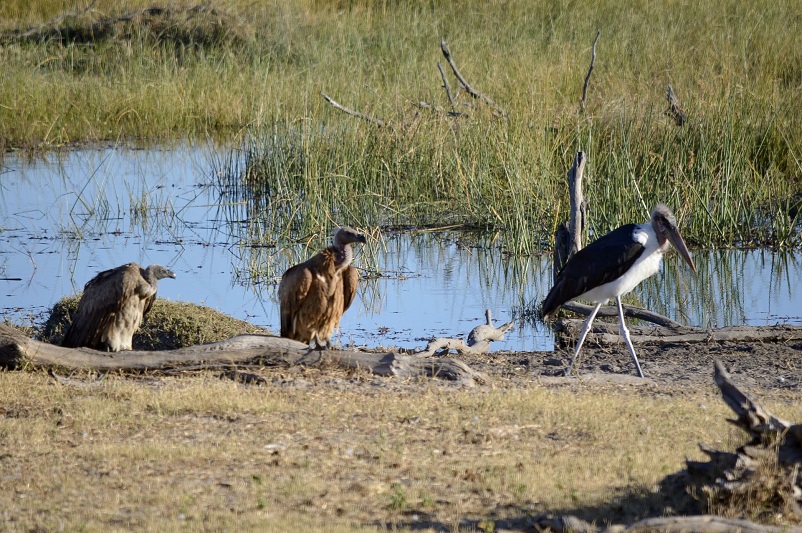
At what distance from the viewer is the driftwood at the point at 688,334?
8.48 m

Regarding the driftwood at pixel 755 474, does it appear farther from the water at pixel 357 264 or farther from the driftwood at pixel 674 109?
the driftwood at pixel 674 109

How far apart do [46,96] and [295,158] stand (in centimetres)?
608

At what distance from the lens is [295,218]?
12.7m

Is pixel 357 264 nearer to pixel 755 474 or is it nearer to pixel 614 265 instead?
pixel 614 265

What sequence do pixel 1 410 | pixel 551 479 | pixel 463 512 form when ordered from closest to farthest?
pixel 463 512, pixel 551 479, pixel 1 410

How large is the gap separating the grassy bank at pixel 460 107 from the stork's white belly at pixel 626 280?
296cm

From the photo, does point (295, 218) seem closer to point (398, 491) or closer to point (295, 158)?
point (295, 158)

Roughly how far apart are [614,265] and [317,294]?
1.97 meters

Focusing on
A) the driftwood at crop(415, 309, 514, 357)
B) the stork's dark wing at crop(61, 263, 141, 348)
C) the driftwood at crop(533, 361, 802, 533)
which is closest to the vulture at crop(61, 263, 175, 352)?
the stork's dark wing at crop(61, 263, 141, 348)

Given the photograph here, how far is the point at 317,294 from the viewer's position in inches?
307

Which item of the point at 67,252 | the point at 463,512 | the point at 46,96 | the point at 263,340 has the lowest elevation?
the point at 463,512

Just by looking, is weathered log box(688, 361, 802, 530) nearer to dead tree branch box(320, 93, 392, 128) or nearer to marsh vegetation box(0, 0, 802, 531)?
marsh vegetation box(0, 0, 802, 531)

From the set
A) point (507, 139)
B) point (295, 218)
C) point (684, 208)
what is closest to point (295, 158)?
point (295, 218)

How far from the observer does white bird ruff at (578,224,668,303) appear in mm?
7582
